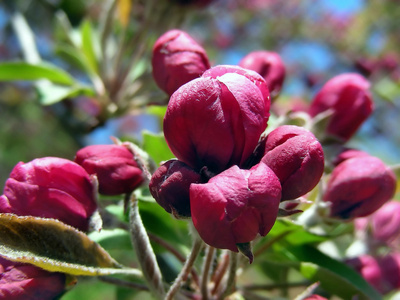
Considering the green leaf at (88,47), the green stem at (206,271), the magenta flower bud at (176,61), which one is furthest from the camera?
the green leaf at (88,47)

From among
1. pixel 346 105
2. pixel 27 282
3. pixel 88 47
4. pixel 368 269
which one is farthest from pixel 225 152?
pixel 88 47

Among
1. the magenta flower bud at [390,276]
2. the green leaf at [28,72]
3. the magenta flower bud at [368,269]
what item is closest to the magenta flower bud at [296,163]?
the magenta flower bud at [368,269]

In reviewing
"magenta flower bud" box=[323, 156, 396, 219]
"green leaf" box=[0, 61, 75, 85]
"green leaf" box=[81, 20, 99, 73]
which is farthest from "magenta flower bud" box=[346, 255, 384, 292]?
"green leaf" box=[81, 20, 99, 73]

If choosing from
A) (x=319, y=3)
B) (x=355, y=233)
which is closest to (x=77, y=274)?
(x=355, y=233)

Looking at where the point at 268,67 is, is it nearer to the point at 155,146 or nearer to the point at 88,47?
the point at 155,146

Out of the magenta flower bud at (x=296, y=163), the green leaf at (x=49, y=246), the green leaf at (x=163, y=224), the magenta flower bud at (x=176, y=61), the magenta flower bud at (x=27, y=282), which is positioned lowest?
the green leaf at (x=163, y=224)

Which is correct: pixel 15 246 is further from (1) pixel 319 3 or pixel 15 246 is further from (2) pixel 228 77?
(1) pixel 319 3

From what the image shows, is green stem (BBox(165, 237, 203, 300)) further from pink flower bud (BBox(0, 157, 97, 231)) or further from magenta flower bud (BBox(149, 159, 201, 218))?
pink flower bud (BBox(0, 157, 97, 231))

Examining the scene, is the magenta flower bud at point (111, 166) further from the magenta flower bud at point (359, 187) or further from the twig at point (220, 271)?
the magenta flower bud at point (359, 187)
